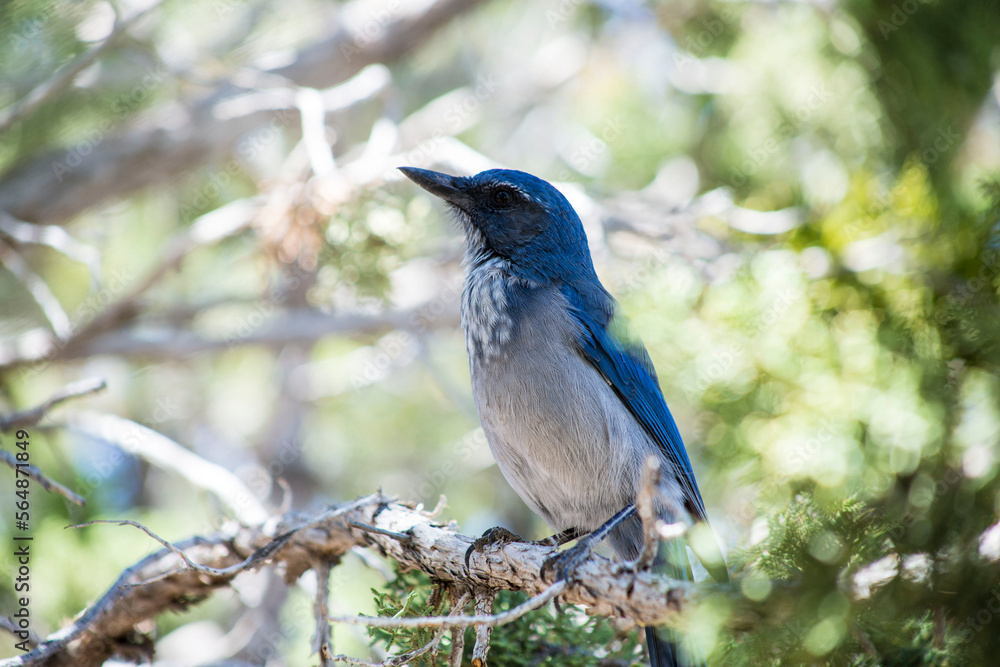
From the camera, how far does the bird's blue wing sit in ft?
9.72

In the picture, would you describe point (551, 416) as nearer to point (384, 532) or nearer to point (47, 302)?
point (384, 532)

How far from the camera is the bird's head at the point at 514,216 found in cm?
335

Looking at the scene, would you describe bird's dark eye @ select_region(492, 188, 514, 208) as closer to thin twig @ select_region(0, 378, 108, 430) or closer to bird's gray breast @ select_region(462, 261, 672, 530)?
bird's gray breast @ select_region(462, 261, 672, 530)

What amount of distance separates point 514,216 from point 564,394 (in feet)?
3.41

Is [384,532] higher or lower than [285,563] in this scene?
higher

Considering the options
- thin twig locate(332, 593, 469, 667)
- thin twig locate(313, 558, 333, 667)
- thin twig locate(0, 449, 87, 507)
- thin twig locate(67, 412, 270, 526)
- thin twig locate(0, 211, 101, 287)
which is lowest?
thin twig locate(67, 412, 270, 526)

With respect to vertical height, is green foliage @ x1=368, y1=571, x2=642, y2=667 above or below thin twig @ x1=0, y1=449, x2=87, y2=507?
below

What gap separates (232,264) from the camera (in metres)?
5.58

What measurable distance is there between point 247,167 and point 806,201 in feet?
13.8

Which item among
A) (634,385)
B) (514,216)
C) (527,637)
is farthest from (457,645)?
(514,216)

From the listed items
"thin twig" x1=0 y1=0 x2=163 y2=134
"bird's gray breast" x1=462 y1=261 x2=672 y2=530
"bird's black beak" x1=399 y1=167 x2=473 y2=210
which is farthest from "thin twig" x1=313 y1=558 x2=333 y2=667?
"thin twig" x1=0 y1=0 x2=163 y2=134

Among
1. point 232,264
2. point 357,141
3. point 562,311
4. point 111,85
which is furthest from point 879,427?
point 357,141

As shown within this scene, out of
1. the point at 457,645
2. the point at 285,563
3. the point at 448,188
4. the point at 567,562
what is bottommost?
the point at 285,563

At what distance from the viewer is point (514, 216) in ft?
11.2
